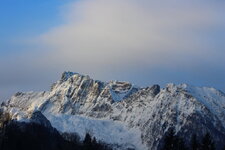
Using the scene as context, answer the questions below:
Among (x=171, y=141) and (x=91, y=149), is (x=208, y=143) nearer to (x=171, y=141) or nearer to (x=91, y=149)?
(x=171, y=141)

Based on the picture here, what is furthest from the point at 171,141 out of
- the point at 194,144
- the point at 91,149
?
the point at 91,149

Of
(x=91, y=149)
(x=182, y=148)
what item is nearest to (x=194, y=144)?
(x=182, y=148)

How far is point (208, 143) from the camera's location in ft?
455

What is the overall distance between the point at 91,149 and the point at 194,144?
3549 cm

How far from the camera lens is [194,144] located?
143125 mm

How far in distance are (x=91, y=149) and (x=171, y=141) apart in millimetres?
34945

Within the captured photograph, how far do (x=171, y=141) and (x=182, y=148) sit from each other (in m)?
6.98

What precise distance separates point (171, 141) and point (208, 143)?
7.60 meters

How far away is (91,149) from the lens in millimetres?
170250

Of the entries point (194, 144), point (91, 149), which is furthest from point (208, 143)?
point (91, 149)

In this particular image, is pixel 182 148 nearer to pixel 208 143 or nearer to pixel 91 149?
pixel 208 143

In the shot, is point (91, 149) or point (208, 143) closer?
point (208, 143)

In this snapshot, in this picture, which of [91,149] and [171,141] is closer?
[171,141]

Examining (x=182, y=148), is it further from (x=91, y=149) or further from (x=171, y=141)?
(x=91, y=149)
